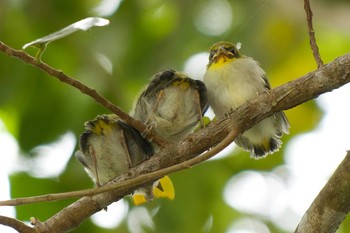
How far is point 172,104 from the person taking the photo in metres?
3.33

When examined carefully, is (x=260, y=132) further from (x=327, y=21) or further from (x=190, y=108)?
(x=327, y=21)

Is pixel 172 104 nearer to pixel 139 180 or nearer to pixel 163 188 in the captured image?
pixel 163 188

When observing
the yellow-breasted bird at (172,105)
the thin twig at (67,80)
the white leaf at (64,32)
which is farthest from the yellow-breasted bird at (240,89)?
the white leaf at (64,32)

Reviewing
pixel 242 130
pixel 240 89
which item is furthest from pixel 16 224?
pixel 240 89

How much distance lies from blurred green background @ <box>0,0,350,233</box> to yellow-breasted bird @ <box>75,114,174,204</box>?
0.82 meters

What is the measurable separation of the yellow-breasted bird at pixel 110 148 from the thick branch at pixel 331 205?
0.75 meters

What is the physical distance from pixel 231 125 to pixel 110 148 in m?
0.65

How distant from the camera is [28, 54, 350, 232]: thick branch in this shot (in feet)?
9.25

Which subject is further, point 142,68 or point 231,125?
point 142,68

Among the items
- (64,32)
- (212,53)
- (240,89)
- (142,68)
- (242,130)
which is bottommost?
Answer: (242,130)

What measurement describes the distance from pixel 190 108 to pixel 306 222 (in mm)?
776

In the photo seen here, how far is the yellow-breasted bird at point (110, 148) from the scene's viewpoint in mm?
3244

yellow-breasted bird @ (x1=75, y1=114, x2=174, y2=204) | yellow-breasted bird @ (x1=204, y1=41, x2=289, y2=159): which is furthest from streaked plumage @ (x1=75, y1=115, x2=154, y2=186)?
yellow-breasted bird @ (x1=204, y1=41, x2=289, y2=159)

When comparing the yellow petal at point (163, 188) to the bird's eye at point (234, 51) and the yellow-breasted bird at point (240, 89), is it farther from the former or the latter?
the bird's eye at point (234, 51)
